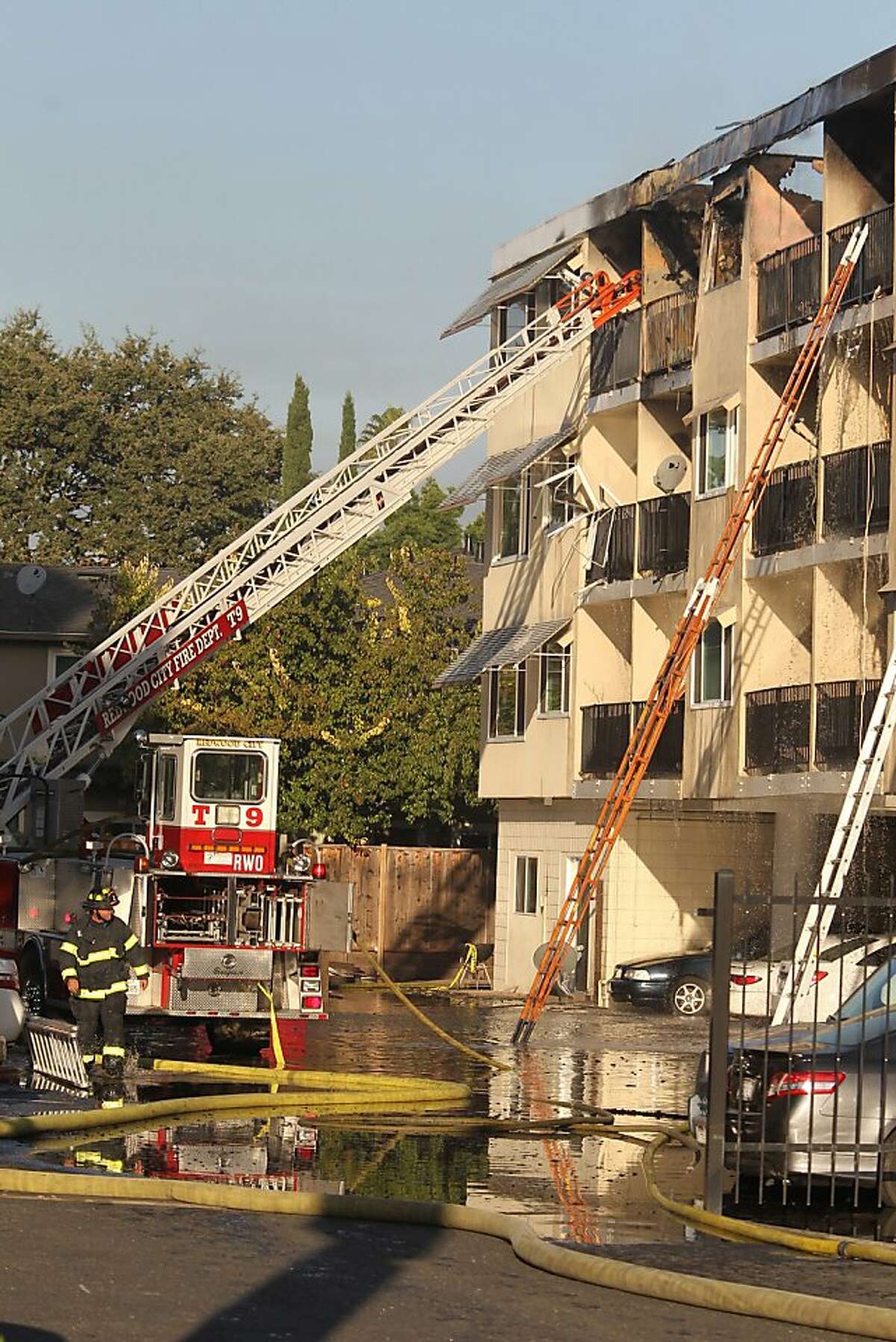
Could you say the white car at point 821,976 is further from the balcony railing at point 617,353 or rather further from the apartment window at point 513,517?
the apartment window at point 513,517

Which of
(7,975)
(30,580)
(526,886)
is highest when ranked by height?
(30,580)

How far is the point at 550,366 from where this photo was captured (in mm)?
35844

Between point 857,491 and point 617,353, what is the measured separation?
7594 millimetres

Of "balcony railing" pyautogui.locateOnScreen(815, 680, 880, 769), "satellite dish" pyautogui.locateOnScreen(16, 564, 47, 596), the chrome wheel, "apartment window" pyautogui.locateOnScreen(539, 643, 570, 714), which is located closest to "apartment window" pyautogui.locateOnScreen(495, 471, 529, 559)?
"apartment window" pyautogui.locateOnScreen(539, 643, 570, 714)

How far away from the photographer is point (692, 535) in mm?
33594

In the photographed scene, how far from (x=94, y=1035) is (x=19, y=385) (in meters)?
55.4

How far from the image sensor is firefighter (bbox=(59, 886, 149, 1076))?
19.8 metres

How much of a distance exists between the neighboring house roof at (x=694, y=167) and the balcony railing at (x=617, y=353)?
5.41 ft

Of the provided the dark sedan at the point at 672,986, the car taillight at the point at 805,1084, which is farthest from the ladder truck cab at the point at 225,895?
the car taillight at the point at 805,1084

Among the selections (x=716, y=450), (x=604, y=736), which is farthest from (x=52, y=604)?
(x=716, y=450)

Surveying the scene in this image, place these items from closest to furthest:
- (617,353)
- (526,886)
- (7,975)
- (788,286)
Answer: (7,975)
(788,286)
(617,353)
(526,886)

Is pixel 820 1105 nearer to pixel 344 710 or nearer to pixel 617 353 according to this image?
pixel 617 353

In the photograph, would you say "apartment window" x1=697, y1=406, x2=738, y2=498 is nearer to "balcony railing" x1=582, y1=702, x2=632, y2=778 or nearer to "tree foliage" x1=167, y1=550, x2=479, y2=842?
"balcony railing" x1=582, y1=702, x2=632, y2=778

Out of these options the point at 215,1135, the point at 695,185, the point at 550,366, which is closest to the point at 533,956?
the point at 550,366
